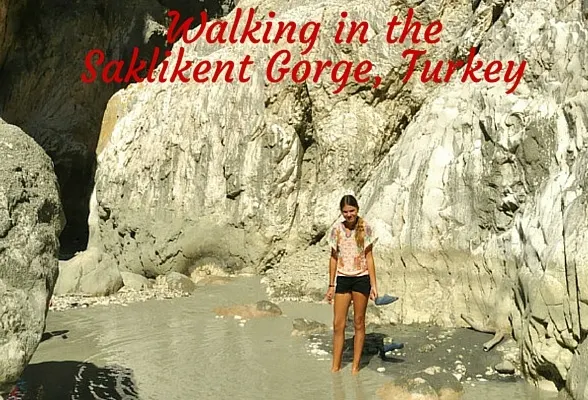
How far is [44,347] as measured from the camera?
730 cm

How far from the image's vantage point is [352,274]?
5848 millimetres

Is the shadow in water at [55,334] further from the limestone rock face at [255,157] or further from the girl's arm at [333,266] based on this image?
the limestone rock face at [255,157]

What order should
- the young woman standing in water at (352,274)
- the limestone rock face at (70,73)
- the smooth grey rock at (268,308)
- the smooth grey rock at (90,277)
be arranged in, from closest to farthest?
the young woman standing in water at (352,274), the smooth grey rock at (268,308), the smooth grey rock at (90,277), the limestone rock face at (70,73)

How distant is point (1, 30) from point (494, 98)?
1455 centimetres

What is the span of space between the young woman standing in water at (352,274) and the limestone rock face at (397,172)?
1.49 meters

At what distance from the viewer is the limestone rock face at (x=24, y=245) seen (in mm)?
3898

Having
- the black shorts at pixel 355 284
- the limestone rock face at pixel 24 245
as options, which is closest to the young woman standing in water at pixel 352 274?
the black shorts at pixel 355 284

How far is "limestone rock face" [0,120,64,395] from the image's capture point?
390 centimetres

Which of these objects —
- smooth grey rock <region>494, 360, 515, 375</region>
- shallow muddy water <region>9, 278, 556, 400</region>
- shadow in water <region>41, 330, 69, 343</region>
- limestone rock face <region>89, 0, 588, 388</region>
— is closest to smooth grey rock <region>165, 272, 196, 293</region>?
limestone rock face <region>89, 0, 588, 388</region>

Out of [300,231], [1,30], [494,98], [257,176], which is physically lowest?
[300,231]

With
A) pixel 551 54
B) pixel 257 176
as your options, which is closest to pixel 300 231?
pixel 257 176

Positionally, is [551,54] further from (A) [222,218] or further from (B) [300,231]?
(A) [222,218]

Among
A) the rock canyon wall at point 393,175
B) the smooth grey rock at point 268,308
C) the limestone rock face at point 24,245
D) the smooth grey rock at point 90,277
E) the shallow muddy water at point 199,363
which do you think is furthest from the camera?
the smooth grey rock at point 90,277

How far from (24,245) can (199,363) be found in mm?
2829
